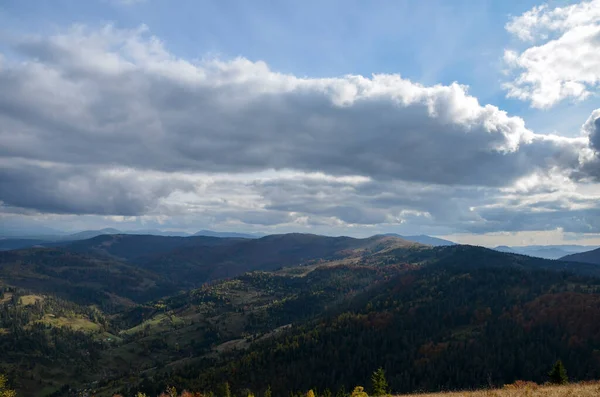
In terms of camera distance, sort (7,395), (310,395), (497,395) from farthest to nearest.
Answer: (7,395) → (310,395) → (497,395)

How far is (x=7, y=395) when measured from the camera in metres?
148

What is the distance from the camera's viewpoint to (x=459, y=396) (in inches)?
1629

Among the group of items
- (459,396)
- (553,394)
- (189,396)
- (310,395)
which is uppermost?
(553,394)

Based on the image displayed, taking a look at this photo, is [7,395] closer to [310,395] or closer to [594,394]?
[310,395]

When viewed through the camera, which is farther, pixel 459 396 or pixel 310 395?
pixel 310 395

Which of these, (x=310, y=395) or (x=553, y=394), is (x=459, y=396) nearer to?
(x=553, y=394)

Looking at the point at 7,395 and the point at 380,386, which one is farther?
the point at 7,395

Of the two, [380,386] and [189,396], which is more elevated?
[380,386]

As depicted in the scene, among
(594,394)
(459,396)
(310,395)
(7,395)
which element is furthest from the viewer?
(7,395)

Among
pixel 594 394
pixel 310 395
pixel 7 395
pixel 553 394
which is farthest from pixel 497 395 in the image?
pixel 7 395

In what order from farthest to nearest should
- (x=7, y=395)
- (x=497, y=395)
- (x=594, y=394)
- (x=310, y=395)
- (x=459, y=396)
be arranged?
(x=7, y=395) < (x=310, y=395) < (x=459, y=396) < (x=497, y=395) < (x=594, y=394)

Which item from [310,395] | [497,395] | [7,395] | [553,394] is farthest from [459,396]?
[7,395]

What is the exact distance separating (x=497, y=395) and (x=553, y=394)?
4.55 meters

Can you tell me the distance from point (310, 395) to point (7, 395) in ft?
460
